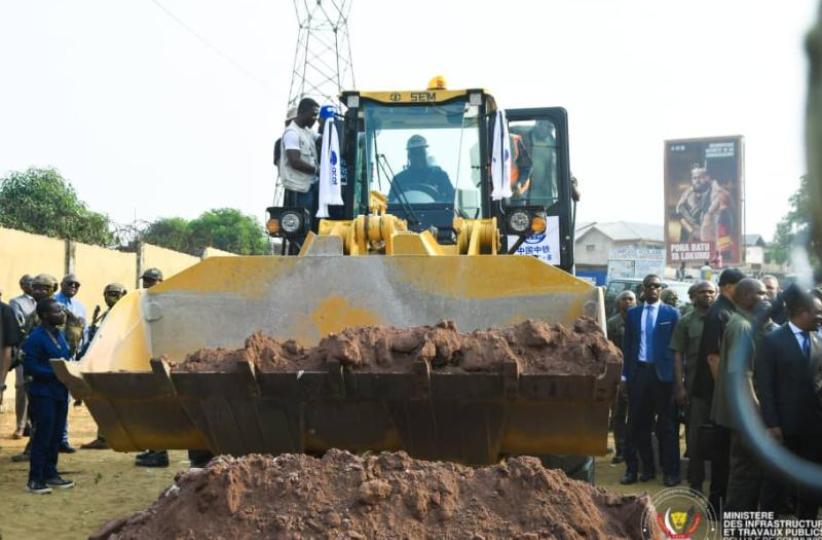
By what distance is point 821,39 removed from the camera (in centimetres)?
120

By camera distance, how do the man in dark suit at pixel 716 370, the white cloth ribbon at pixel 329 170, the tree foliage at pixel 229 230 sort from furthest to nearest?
the tree foliage at pixel 229 230
the white cloth ribbon at pixel 329 170
the man in dark suit at pixel 716 370

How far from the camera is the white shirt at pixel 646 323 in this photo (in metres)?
8.31

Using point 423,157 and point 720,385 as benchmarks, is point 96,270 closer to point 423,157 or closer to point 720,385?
point 423,157

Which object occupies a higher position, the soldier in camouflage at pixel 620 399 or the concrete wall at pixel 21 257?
the concrete wall at pixel 21 257

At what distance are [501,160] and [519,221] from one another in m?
0.45

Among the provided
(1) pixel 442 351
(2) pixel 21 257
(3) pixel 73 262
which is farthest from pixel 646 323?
(3) pixel 73 262

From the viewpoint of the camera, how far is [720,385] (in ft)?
20.2

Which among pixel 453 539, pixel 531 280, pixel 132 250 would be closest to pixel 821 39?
pixel 453 539

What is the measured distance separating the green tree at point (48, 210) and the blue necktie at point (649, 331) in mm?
15485

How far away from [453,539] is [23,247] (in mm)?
11208

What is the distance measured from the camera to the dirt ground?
22.2 ft

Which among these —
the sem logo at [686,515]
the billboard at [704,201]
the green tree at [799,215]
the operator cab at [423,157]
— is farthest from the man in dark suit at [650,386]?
the billboard at [704,201]

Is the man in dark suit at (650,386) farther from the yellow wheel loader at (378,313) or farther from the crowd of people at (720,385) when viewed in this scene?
the yellow wheel loader at (378,313)

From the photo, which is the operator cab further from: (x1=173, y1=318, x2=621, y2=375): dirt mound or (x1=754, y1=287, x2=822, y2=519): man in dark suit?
(x1=173, y1=318, x2=621, y2=375): dirt mound
